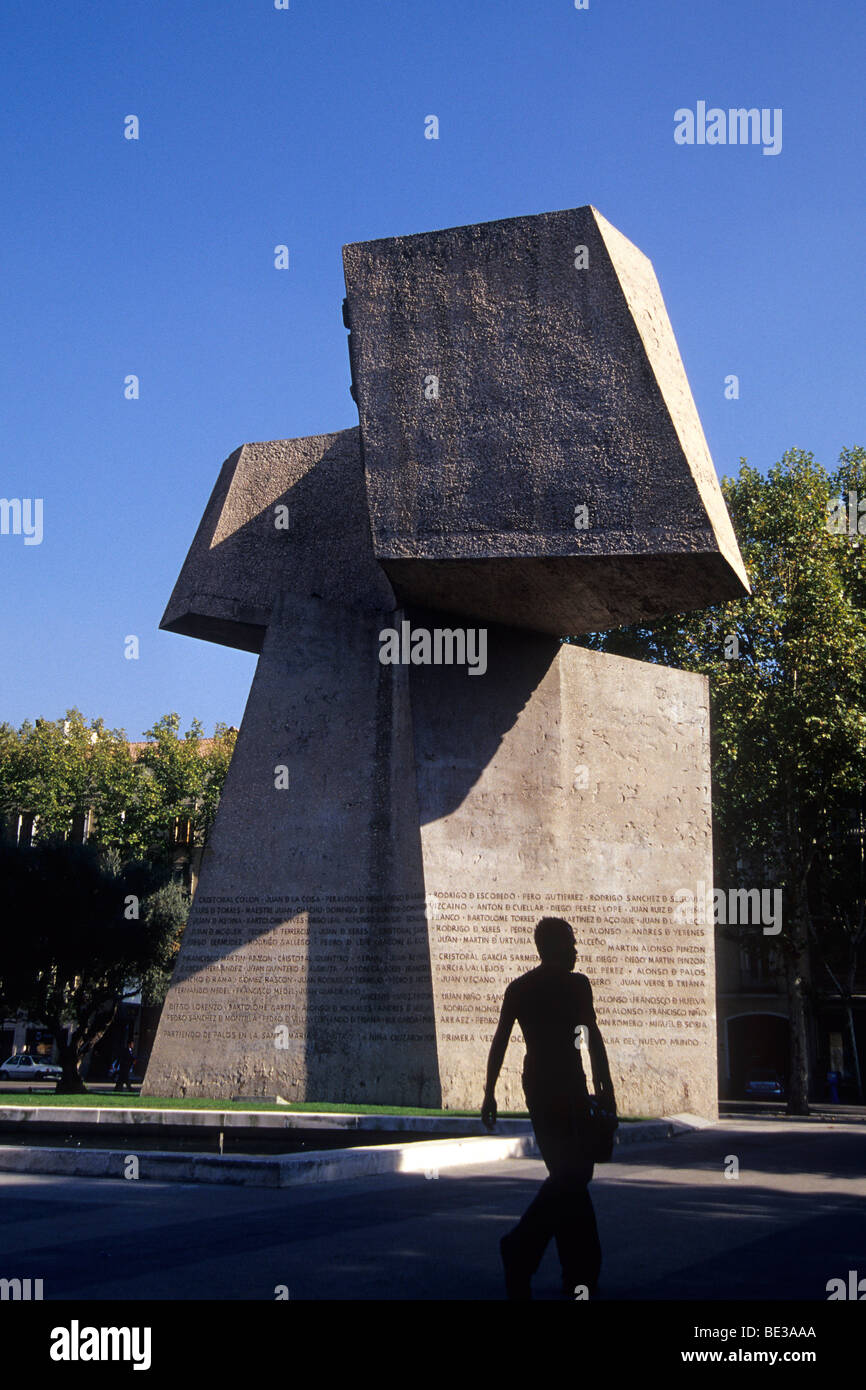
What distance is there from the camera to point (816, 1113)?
33.6 metres

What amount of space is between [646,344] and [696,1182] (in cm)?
972

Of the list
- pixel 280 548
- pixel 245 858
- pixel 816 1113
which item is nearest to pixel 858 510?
pixel 816 1113

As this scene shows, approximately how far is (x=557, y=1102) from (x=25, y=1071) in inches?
2073

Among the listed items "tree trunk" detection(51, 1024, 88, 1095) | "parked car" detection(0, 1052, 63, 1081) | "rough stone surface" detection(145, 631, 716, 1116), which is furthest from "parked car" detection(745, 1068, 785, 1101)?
"rough stone surface" detection(145, 631, 716, 1116)

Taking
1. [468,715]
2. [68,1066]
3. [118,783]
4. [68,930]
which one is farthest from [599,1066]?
[118,783]

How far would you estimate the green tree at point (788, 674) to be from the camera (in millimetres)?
31453

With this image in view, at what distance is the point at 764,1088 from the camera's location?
4572 centimetres

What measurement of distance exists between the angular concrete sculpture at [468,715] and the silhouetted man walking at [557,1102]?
30.8 ft

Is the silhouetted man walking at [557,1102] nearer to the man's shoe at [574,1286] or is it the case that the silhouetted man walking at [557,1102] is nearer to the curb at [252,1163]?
the man's shoe at [574,1286]

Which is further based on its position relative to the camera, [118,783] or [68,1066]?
[118,783]

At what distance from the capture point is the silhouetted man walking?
5.10 meters

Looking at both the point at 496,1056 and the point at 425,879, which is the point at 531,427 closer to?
the point at 425,879

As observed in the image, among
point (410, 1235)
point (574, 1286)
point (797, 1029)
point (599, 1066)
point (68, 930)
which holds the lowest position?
point (797, 1029)

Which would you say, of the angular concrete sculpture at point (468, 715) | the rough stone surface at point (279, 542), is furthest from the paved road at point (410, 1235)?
the rough stone surface at point (279, 542)
